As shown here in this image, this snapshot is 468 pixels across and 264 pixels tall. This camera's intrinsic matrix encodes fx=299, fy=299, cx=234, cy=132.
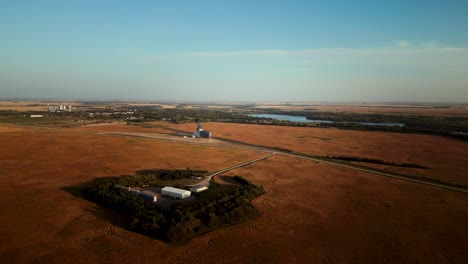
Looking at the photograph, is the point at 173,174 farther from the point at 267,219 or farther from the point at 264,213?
the point at 267,219

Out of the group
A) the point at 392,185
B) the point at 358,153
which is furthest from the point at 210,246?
the point at 358,153

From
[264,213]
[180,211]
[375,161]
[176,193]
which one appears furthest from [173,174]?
[375,161]

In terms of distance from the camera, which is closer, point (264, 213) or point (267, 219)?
point (267, 219)

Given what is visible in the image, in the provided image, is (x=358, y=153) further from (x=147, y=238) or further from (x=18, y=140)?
(x=18, y=140)

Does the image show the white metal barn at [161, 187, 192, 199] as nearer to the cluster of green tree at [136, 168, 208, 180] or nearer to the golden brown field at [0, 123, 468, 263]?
the golden brown field at [0, 123, 468, 263]

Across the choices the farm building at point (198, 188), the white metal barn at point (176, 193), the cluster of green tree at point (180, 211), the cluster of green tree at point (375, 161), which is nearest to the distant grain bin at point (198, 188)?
the farm building at point (198, 188)

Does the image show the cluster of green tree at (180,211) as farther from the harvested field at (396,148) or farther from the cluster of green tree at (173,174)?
the harvested field at (396,148)
